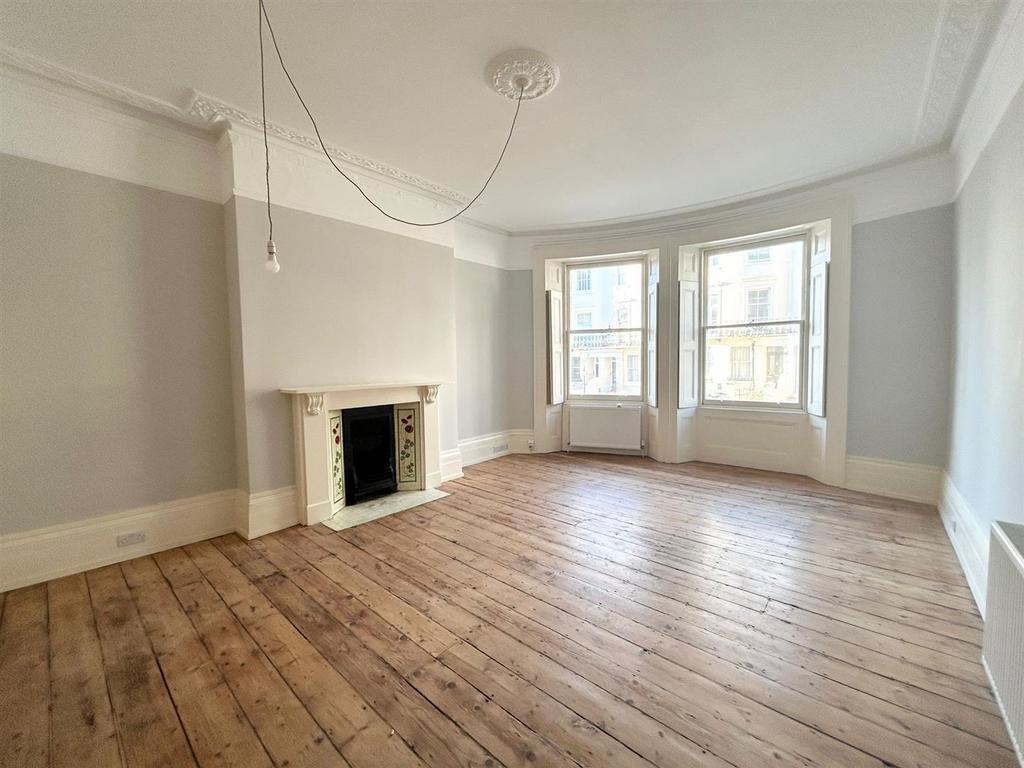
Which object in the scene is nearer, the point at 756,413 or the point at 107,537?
the point at 107,537

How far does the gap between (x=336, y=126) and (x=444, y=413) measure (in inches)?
Result: 107

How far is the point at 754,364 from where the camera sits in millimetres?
4727

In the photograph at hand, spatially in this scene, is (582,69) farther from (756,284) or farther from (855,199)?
(756,284)

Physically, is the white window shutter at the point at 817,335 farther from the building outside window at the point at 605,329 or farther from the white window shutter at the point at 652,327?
the building outside window at the point at 605,329

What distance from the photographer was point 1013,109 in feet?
6.54

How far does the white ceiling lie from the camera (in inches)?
77.7

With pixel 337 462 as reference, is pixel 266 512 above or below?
below

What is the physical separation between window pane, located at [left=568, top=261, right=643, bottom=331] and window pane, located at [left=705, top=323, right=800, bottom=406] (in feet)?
3.32

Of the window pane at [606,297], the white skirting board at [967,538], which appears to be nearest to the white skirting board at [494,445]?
the window pane at [606,297]

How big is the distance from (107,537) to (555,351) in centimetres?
451

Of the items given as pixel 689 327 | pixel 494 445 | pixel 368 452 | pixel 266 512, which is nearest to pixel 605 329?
pixel 689 327

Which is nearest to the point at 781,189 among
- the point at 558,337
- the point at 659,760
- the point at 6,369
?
the point at 558,337

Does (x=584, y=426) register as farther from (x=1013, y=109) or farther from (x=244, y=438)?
(x=1013, y=109)

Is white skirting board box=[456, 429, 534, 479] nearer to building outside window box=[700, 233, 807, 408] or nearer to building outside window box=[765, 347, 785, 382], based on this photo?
building outside window box=[700, 233, 807, 408]
